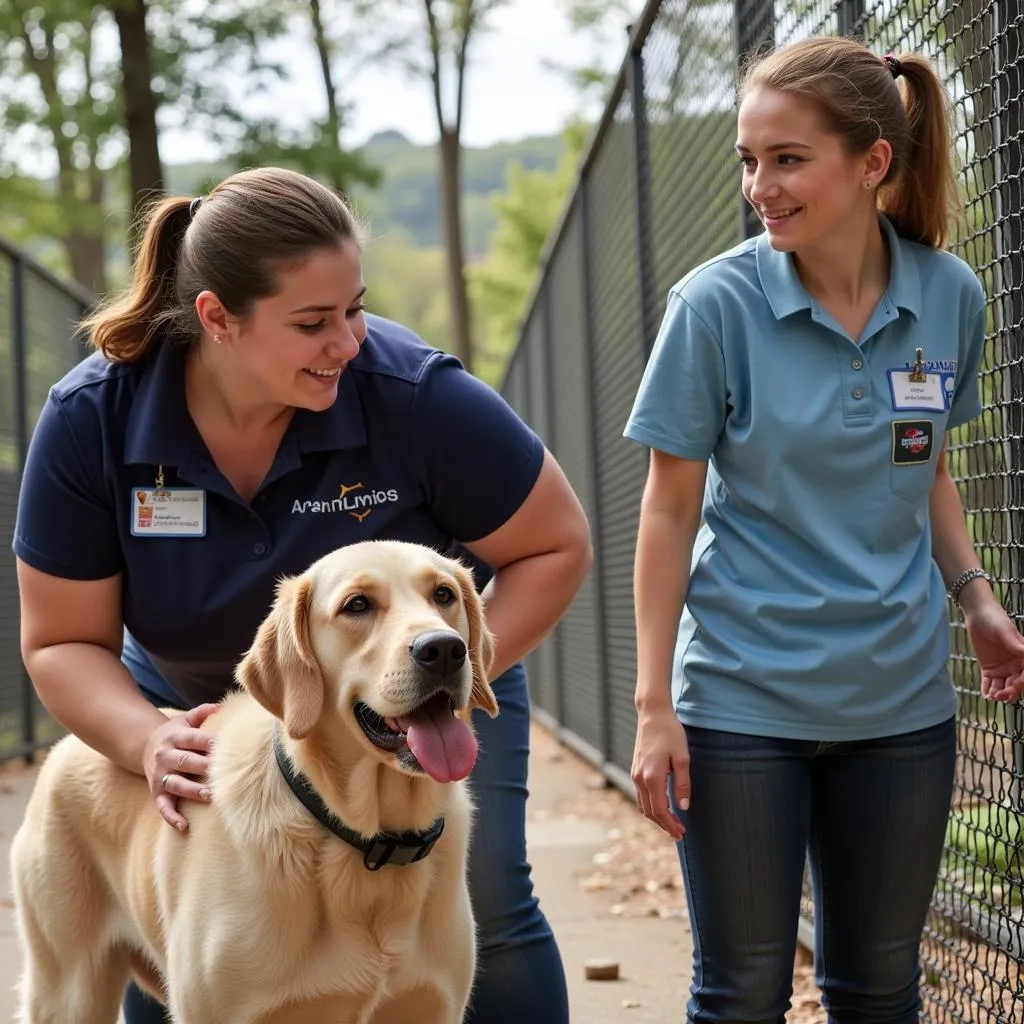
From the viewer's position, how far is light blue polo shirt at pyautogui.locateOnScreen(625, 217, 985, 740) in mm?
2994

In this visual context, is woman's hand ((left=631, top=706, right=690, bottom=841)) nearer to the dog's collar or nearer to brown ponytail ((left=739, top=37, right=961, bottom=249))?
the dog's collar

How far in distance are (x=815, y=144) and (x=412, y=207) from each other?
137 m

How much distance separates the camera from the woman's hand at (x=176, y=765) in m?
3.17

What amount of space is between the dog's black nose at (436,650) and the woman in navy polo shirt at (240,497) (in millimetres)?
626

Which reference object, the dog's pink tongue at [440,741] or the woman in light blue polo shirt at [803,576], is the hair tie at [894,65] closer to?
the woman in light blue polo shirt at [803,576]

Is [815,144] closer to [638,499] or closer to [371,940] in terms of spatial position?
[371,940]

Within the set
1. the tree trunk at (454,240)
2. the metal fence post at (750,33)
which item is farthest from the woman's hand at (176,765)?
the tree trunk at (454,240)

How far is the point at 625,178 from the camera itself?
320 inches

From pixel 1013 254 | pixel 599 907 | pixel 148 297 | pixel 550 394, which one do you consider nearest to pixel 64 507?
pixel 148 297

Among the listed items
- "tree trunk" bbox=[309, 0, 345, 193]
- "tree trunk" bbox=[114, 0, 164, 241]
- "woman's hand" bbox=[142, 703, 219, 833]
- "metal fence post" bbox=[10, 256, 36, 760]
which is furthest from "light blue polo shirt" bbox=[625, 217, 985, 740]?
"tree trunk" bbox=[309, 0, 345, 193]

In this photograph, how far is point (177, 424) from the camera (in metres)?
3.53

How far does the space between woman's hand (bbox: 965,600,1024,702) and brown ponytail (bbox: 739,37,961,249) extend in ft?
2.72

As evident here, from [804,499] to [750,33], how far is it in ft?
8.91

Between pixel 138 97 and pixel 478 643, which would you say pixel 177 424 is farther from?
pixel 138 97
